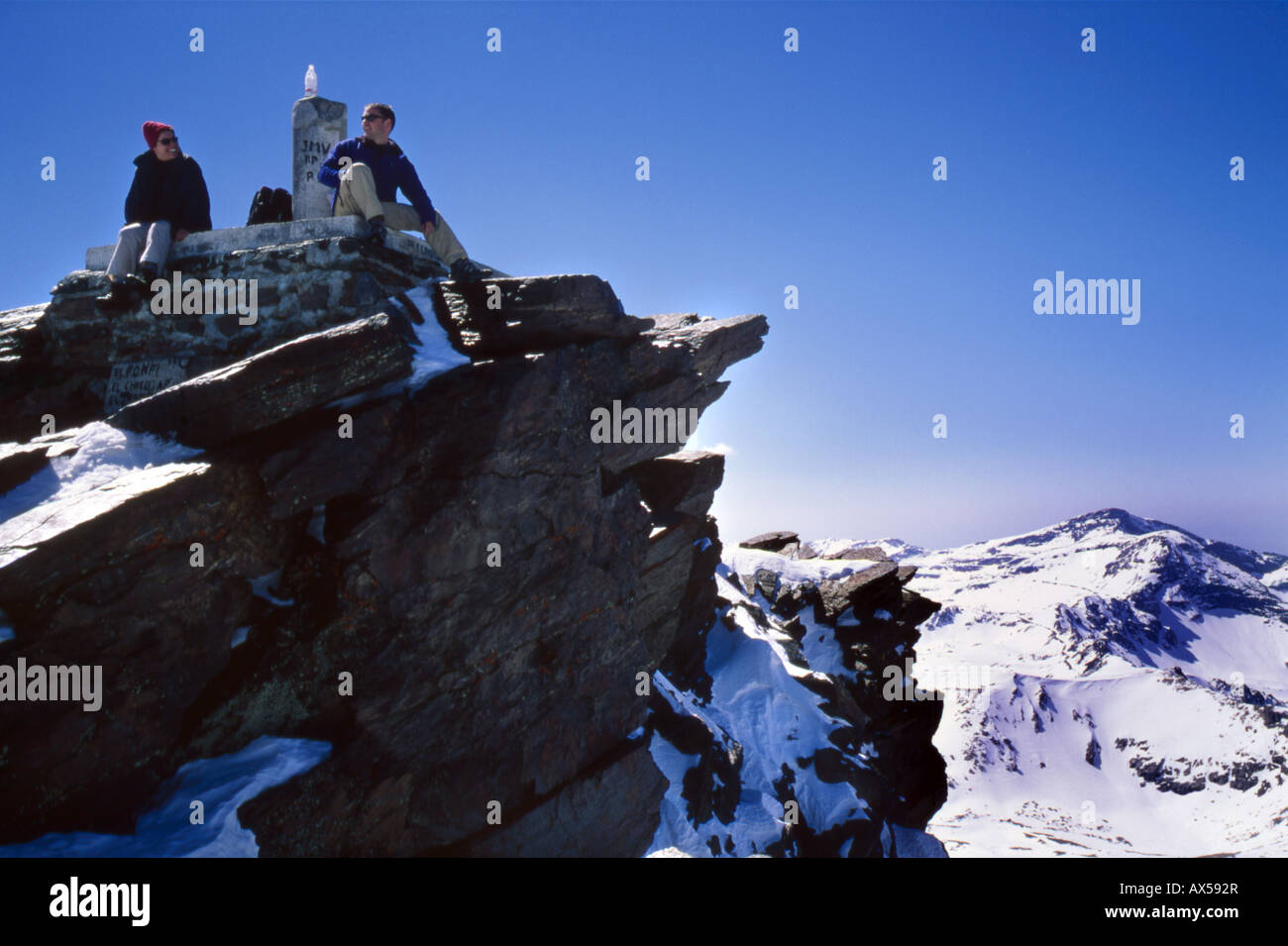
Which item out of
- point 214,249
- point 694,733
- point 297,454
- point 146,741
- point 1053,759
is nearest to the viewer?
point 146,741

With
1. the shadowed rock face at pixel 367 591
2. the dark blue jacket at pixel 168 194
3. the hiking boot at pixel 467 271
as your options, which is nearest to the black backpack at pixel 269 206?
the dark blue jacket at pixel 168 194

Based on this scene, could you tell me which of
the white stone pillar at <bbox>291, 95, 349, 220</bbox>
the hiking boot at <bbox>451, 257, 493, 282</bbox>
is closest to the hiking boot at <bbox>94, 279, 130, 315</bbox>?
the white stone pillar at <bbox>291, 95, 349, 220</bbox>

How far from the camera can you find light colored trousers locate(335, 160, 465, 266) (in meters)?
13.9

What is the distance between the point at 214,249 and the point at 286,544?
7189 millimetres

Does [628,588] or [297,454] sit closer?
[297,454]

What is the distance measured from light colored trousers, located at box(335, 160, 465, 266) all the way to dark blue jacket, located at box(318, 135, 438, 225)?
0.18 meters

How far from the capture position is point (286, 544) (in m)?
11.1

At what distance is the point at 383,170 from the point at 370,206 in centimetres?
127

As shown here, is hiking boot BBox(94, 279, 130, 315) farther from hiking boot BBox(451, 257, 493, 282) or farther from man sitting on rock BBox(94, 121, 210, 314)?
hiking boot BBox(451, 257, 493, 282)

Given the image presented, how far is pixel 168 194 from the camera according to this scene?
1422 centimetres

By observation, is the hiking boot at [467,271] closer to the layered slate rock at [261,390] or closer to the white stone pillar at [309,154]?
the white stone pillar at [309,154]
